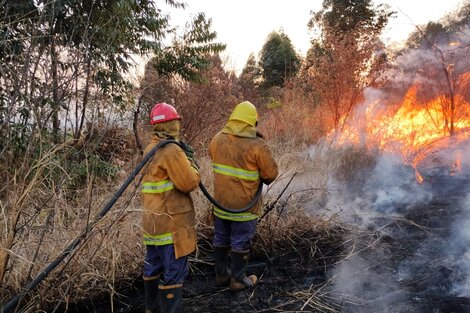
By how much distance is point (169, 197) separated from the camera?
116 inches

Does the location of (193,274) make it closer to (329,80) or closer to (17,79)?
(17,79)

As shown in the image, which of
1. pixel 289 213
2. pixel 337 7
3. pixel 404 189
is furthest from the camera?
pixel 337 7

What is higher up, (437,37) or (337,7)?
(337,7)

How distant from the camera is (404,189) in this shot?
6.32 metres

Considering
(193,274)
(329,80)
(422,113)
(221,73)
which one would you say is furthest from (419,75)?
(193,274)

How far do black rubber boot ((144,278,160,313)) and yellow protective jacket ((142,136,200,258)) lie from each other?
42cm

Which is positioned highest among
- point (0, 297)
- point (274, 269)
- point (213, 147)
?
point (213, 147)

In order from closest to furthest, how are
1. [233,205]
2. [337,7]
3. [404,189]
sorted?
[233,205]
[404,189]
[337,7]

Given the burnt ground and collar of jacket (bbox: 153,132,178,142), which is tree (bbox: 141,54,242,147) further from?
collar of jacket (bbox: 153,132,178,142)

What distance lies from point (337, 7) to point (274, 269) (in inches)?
792

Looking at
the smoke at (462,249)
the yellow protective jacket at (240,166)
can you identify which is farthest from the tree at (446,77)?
the yellow protective jacket at (240,166)

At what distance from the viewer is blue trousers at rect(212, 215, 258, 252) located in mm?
3751

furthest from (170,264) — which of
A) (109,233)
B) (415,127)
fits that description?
(415,127)

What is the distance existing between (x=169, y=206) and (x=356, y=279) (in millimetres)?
2270
